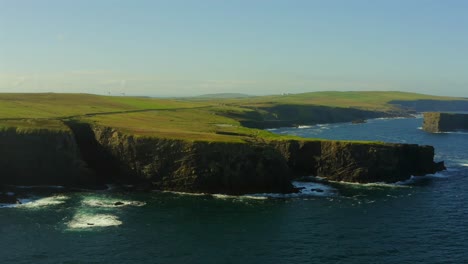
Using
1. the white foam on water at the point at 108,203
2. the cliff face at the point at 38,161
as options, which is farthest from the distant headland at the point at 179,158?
the white foam on water at the point at 108,203

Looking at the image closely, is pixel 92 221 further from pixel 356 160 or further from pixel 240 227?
pixel 356 160

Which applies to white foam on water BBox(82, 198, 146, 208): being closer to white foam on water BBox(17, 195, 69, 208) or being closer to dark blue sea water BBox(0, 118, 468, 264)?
dark blue sea water BBox(0, 118, 468, 264)

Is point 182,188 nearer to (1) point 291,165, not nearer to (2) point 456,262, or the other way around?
(1) point 291,165

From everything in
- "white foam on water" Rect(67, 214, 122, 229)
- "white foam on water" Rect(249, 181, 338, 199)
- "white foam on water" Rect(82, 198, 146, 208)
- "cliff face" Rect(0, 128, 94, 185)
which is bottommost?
"white foam on water" Rect(67, 214, 122, 229)

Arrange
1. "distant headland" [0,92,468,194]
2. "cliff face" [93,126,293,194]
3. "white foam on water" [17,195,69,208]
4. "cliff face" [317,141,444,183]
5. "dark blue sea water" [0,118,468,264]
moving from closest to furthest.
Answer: "dark blue sea water" [0,118,468,264] < "white foam on water" [17,195,69,208] < "cliff face" [93,126,293,194] < "distant headland" [0,92,468,194] < "cliff face" [317,141,444,183]

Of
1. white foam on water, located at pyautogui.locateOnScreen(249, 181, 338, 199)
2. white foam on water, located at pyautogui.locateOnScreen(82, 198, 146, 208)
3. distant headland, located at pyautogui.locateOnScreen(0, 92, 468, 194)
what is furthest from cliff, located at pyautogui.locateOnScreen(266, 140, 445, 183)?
white foam on water, located at pyautogui.locateOnScreen(82, 198, 146, 208)
